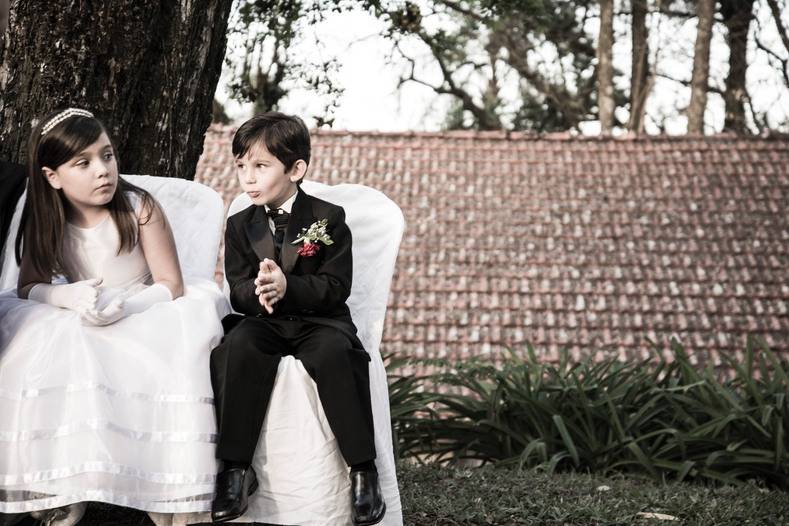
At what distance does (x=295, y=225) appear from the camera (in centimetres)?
352

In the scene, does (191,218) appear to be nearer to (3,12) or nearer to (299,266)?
(299,266)

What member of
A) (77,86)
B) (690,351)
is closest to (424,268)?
(690,351)

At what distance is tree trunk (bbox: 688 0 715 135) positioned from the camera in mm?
14328

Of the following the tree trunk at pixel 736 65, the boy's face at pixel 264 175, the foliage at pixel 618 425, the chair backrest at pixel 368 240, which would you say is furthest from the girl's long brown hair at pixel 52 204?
the tree trunk at pixel 736 65

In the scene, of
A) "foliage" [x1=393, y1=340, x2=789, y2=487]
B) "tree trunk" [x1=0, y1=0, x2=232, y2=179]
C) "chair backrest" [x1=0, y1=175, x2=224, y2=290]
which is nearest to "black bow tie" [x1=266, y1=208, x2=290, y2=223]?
"chair backrest" [x1=0, y1=175, x2=224, y2=290]

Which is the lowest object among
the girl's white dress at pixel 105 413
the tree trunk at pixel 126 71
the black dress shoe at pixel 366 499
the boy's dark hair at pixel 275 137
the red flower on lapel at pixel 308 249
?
the black dress shoe at pixel 366 499

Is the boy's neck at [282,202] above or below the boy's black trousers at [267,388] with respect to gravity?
above

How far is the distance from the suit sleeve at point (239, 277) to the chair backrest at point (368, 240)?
0.23 meters

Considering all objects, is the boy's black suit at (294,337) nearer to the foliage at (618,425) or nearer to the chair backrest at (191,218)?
the chair backrest at (191,218)

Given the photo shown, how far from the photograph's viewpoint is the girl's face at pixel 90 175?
3275mm

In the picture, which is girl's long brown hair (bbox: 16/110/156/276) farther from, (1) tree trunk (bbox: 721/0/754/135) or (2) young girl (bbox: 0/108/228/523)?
(1) tree trunk (bbox: 721/0/754/135)

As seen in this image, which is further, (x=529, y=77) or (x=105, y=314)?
(x=529, y=77)

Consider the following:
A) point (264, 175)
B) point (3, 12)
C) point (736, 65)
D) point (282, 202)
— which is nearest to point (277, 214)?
point (282, 202)

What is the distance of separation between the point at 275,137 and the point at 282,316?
2.08ft
